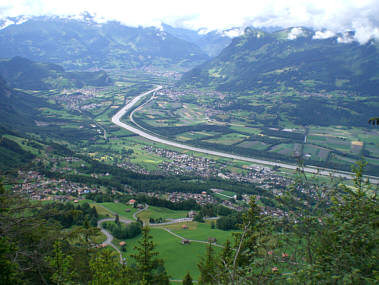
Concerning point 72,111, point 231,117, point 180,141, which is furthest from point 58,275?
point 72,111

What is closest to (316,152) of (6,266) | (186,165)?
(186,165)

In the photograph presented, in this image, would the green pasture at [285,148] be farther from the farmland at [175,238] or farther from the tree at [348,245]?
the tree at [348,245]

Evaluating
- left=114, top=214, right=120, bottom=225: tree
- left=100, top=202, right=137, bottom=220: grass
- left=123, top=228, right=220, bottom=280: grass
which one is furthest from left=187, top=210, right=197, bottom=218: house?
left=114, top=214, right=120, bottom=225: tree

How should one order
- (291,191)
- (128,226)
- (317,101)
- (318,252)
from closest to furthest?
1. (318,252)
2. (291,191)
3. (128,226)
4. (317,101)

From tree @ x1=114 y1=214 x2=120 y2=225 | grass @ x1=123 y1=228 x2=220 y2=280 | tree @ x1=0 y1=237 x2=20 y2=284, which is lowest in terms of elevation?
tree @ x1=114 y1=214 x2=120 y2=225

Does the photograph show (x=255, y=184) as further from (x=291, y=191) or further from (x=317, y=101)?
(x=317, y=101)

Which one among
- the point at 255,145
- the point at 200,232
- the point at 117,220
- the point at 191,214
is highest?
the point at 255,145

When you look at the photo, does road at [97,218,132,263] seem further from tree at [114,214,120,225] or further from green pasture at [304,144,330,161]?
green pasture at [304,144,330,161]

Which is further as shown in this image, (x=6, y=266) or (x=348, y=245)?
(x=6, y=266)

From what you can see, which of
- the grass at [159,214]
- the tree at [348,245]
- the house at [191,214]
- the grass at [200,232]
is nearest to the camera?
the tree at [348,245]

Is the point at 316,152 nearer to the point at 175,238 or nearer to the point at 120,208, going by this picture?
the point at 120,208

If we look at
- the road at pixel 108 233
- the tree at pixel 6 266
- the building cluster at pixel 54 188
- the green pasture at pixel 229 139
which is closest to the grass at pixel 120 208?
the road at pixel 108 233
